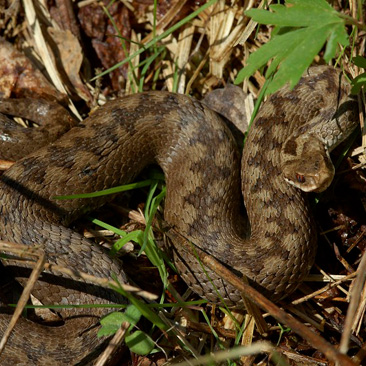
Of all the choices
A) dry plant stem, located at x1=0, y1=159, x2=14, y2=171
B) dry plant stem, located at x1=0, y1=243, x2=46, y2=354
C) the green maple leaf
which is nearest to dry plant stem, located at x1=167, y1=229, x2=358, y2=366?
dry plant stem, located at x1=0, y1=243, x2=46, y2=354

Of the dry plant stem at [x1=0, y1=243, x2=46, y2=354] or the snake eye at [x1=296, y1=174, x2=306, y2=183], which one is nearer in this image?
the dry plant stem at [x1=0, y1=243, x2=46, y2=354]

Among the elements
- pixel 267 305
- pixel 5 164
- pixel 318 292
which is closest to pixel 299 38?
pixel 267 305

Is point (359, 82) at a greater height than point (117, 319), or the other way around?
point (359, 82)

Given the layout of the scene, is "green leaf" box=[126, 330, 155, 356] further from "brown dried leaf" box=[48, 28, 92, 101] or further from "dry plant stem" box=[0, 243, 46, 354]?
"brown dried leaf" box=[48, 28, 92, 101]

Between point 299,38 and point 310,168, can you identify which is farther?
point 310,168

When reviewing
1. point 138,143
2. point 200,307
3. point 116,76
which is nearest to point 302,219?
point 200,307

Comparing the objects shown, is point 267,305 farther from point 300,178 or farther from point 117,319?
point 300,178

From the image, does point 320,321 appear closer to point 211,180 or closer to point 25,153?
point 211,180

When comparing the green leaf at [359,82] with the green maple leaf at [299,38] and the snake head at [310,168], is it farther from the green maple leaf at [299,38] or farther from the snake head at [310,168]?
the green maple leaf at [299,38]
